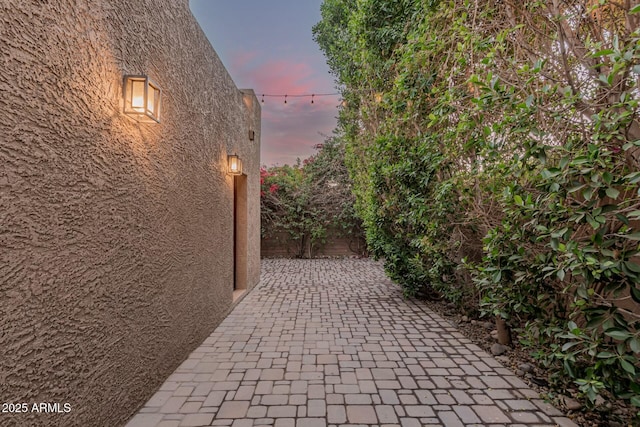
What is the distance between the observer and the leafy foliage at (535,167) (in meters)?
1.84

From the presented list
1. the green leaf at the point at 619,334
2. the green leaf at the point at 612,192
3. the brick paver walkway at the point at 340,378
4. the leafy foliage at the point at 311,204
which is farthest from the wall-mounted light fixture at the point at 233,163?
the leafy foliage at the point at 311,204

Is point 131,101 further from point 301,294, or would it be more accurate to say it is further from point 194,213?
point 301,294

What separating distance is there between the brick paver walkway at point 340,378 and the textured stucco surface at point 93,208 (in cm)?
44

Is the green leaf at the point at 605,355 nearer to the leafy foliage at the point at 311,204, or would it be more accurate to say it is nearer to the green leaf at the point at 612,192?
the green leaf at the point at 612,192

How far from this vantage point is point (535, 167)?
2.38 metres

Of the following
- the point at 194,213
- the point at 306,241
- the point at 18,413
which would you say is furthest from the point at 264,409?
the point at 306,241

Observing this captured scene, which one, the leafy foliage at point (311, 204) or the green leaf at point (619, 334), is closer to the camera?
the green leaf at point (619, 334)

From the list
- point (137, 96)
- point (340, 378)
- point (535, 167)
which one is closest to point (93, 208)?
point (137, 96)

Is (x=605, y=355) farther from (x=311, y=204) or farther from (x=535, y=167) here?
(x=311, y=204)

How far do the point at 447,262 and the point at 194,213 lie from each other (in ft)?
11.5

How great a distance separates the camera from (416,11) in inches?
162

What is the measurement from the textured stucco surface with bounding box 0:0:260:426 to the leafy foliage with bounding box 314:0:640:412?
2.88 m

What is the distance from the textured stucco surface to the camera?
1434mm

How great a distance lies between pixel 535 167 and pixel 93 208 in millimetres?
3292
